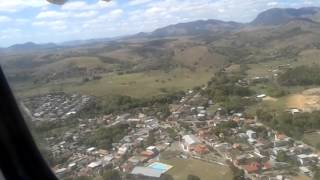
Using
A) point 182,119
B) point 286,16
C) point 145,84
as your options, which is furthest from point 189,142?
point 286,16

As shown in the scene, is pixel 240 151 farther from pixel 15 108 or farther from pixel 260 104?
pixel 15 108

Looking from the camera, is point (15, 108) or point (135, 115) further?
point (135, 115)

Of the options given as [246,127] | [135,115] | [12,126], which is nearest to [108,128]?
[135,115]

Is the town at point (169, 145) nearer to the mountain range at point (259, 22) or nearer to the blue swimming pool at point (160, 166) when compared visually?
the blue swimming pool at point (160, 166)

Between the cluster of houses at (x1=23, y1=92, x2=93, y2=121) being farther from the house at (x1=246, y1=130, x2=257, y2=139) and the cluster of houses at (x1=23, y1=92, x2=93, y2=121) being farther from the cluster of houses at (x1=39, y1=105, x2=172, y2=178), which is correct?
the house at (x1=246, y1=130, x2=257, y2=139)

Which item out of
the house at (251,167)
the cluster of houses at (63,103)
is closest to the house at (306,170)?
the house at (251,167)

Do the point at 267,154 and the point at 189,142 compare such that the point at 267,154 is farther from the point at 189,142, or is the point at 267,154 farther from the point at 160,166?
the point at 160,166

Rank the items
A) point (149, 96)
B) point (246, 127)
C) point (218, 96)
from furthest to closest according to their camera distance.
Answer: point (149, 96)
point (218, 96)
point (246, 127)
